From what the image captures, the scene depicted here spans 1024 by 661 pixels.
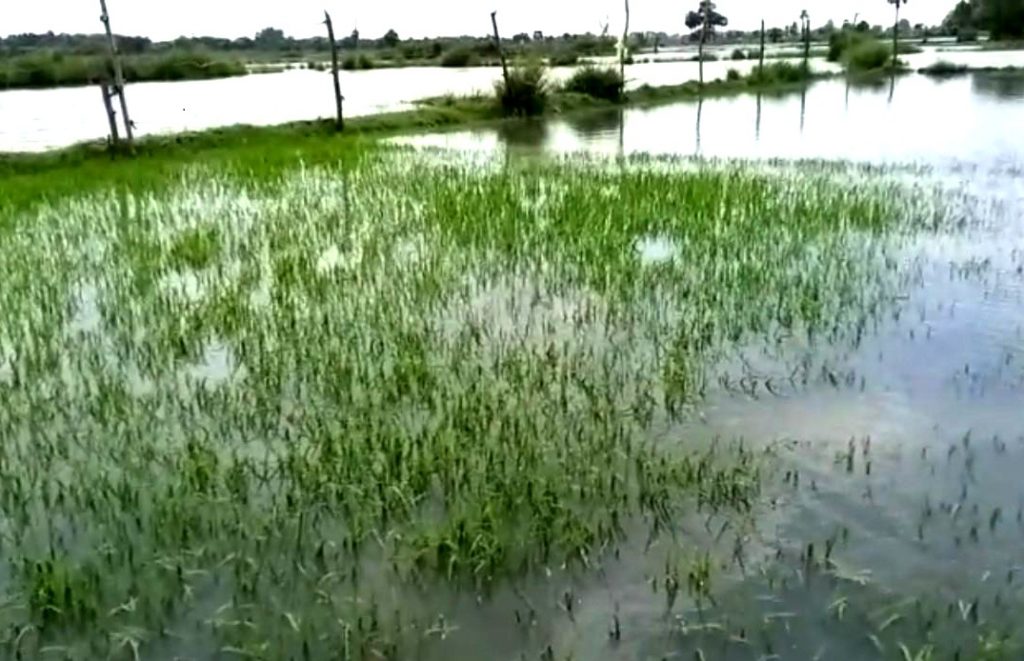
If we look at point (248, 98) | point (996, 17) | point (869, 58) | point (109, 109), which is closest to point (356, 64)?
point (248, 98)

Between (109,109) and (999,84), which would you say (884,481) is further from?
(999,84)

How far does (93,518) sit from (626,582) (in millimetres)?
2154

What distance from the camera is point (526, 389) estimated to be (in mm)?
4883

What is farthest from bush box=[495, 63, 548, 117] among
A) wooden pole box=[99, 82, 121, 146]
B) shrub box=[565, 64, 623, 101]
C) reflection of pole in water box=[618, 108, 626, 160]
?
wooden pole box=[99, 82, 121, 146]

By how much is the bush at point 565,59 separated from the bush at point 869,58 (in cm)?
1174

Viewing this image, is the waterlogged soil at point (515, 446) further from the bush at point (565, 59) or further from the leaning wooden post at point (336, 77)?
the bush at point (565, 59)

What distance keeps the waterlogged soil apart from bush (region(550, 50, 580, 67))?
98.5 feet

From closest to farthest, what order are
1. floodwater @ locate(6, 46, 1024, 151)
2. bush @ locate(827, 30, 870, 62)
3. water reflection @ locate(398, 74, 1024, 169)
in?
water reflection @ locate(398, 74, 1024, 169) → floodwater @ locate(6, 46, 1024, 151) → bush @ locate(827, 30, 870, 62)

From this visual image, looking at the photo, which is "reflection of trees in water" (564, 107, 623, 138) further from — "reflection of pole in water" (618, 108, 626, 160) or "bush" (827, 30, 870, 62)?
"bush" (827, 30, 870, 62)

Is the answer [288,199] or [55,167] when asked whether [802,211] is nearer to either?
[288,199]

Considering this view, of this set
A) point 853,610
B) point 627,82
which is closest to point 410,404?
point 853,610

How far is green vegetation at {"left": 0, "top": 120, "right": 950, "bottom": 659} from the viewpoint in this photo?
3.16 meters

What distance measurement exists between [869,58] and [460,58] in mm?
19424

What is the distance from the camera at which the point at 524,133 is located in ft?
65.8
